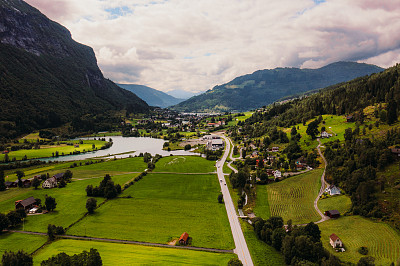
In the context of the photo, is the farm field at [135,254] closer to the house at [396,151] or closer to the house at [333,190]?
the house at [333,190]

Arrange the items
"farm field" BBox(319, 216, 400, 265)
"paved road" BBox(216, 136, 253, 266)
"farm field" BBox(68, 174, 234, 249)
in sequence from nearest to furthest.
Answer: "farm field" BBox(319, 216, 400, 265) → "paved road" BBox(216, 136, 253, 266) → "farm field" BBox(68, 174, 234, 249)

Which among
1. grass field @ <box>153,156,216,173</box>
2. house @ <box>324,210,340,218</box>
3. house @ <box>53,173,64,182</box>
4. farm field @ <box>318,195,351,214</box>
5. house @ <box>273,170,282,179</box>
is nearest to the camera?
house @ <box>324,210,340,218</box>

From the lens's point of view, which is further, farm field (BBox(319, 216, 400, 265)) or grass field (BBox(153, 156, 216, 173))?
grass field (BBox(153, 156, 216, 173))

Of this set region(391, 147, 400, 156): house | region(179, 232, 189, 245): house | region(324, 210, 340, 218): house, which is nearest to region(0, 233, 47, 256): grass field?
region(179, 232, 189, 245): house

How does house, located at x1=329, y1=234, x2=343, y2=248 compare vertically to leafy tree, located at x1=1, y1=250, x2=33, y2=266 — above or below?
below

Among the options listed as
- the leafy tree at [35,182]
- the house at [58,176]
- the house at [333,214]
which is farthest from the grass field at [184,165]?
the house at [333,214]

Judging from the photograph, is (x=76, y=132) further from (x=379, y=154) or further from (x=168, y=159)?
(x=379, y=154)

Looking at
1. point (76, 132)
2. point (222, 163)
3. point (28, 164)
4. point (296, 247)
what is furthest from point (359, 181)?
point (76, 132)

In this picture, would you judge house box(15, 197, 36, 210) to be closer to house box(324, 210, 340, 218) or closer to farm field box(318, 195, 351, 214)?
farm field box(318, 195, 351, 214)

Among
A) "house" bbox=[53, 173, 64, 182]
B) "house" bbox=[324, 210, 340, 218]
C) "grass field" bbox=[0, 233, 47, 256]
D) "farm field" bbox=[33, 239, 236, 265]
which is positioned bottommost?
"farm field" bbox=[33, 239, 236, 265]
